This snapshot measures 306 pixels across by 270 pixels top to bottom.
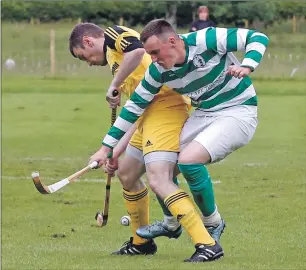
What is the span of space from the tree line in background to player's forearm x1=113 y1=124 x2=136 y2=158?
2675 cm

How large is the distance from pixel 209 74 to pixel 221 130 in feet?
1.48

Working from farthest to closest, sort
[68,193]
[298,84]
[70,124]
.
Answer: [298,84], [70,124], [68,193]

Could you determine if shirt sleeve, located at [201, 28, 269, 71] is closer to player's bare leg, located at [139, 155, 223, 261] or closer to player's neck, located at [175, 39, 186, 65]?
player's neck, located at [175, 39, 186, 65]

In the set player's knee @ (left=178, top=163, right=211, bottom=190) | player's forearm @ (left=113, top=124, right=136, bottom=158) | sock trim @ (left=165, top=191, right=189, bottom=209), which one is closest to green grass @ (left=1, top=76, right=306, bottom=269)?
sock trim @ (left=165, top=191, right=189, bottom=209)

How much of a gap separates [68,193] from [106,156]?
4.15m

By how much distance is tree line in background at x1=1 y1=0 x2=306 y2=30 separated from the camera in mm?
36500

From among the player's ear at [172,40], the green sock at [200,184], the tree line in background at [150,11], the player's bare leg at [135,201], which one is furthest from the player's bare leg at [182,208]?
the tree line in background at [150,11]

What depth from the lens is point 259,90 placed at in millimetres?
26594

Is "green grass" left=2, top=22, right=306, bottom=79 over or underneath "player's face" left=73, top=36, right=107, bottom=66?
underneath

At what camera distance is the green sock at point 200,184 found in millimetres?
7832

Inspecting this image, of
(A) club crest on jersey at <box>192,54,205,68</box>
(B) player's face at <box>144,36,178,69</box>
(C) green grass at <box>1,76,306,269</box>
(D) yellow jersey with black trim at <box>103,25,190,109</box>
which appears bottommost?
(C) green grass at <box>1,76,306,269</box>

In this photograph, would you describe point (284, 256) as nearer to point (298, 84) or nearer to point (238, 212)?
point (238, 212)

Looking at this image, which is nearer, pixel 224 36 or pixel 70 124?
pixel 224 36

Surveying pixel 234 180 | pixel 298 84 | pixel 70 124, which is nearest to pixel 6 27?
pixel 298 84
